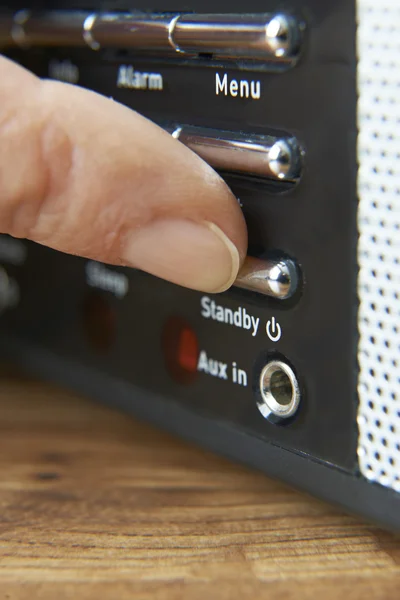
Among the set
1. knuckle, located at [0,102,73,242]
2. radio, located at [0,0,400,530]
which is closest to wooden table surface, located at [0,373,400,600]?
radio, located at [0,0,400,530]

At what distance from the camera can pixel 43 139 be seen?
364 millimetres

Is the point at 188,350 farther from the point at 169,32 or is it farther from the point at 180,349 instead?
the point at 169,32

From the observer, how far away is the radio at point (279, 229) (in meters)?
0.35

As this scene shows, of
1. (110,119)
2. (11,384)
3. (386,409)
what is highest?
(110,119)

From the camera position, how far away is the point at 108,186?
14.4 inches

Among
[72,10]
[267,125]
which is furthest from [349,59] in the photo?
[72,10]

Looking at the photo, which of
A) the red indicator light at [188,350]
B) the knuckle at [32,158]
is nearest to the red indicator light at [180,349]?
the red indicator light at [188,350]

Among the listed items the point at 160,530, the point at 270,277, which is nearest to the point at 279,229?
the point at 270,277

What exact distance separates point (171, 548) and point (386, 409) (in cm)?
11

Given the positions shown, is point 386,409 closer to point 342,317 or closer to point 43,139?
point 342,317

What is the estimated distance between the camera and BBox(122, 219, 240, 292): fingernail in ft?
1.24

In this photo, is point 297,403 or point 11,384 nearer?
point 297,403

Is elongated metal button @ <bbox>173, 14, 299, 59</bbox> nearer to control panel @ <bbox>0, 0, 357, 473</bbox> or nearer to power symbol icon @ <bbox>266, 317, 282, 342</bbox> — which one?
control panel @ <bbox>0, 0, 357, 473</bbox>

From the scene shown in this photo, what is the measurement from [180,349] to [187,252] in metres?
0.08
